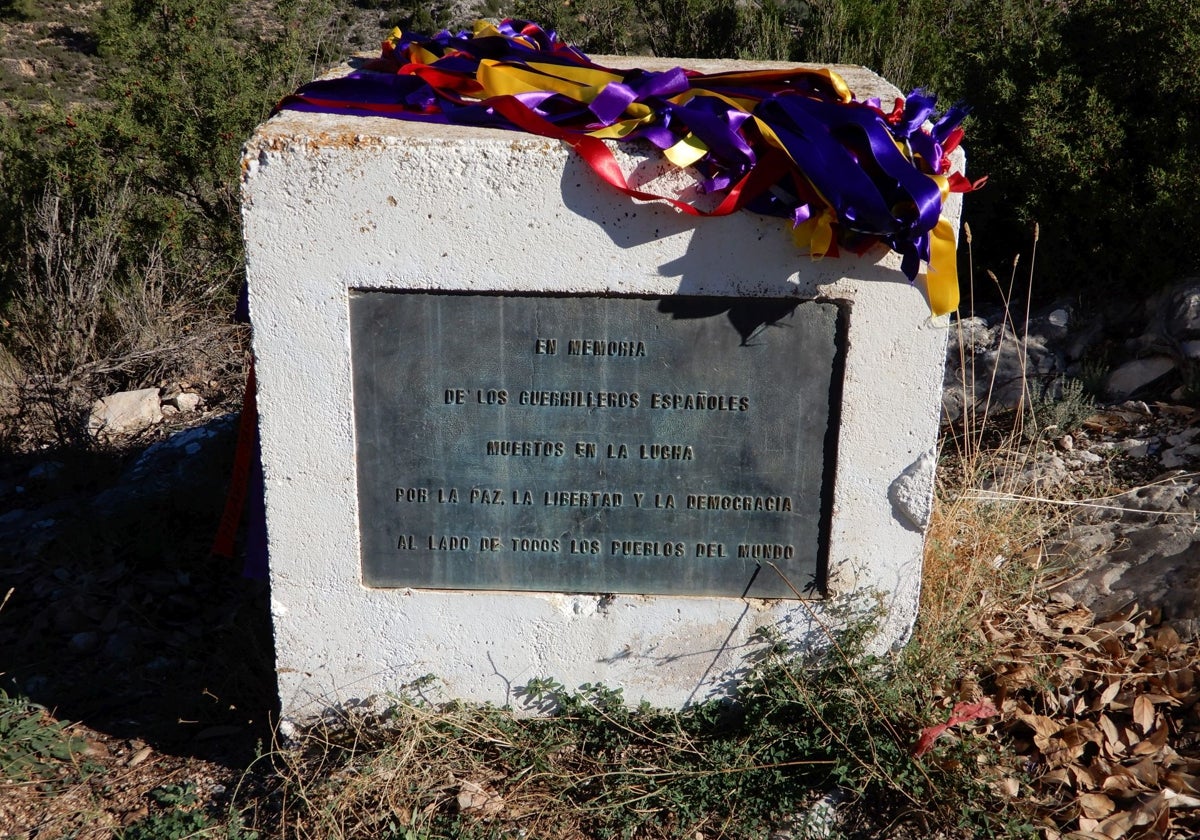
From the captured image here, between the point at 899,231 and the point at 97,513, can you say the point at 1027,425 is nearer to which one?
the point at 899,231

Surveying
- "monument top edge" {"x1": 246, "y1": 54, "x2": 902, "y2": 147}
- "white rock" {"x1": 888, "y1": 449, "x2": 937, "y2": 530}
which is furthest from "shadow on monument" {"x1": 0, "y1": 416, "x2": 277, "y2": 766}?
"white rock" {"x1": 888, "y1": 449, "x2": 937, "y2": 530}

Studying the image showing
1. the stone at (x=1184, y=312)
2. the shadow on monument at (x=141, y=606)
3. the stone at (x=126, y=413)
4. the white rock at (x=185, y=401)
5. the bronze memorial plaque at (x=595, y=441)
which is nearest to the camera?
the bronze memorial plaque at (x=595, y=441)

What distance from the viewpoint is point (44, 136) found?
5848 millimetres

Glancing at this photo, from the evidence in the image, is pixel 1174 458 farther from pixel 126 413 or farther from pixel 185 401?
pixel 126 413

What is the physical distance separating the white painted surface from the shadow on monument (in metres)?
0.45

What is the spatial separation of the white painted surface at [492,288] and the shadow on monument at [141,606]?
0.45 m

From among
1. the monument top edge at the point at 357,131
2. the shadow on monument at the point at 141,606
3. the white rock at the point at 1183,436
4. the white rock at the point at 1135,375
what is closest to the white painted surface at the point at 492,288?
the monument top edge at the point at 357,131

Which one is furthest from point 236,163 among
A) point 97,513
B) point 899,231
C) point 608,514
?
point 899,231

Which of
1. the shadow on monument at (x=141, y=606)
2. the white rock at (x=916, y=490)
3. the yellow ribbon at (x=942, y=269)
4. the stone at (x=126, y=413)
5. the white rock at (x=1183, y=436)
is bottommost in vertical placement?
the shadow on monument at (x=141, y=606)

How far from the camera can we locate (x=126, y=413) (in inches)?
188

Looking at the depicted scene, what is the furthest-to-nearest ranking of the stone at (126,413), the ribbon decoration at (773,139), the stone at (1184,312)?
the stone at (126,413)
the stone at (1184,312)
the ribbon decoration at (773,139)

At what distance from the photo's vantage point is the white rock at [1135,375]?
414 cm

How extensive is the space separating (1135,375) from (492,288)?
3.01 m

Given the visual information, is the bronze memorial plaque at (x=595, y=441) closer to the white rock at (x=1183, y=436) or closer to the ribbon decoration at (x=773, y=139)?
the ribbon decoration at (x=773, y=139)
